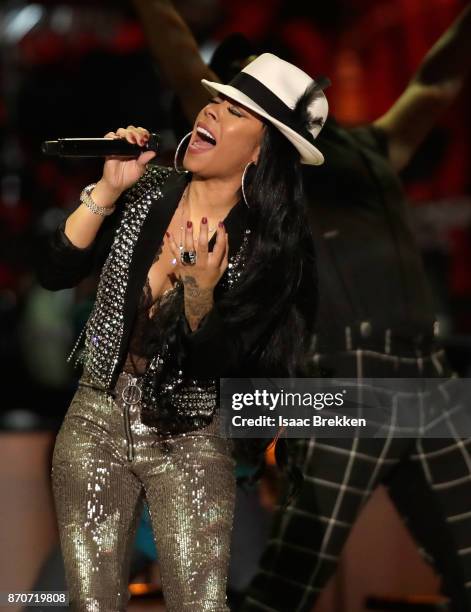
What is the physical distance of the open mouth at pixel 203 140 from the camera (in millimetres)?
2711

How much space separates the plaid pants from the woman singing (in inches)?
23.2

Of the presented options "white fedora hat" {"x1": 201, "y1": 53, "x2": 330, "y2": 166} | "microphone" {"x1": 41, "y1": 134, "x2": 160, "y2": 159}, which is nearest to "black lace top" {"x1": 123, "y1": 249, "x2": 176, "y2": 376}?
"microphone" {"x1": 41, "y1": 134, "x2": 160, "y2": 159}

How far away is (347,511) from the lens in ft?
11.0

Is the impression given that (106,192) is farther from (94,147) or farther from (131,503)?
(131,503)

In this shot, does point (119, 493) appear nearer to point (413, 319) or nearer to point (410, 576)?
point (413, 319)

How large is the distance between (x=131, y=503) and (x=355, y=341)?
999 mm

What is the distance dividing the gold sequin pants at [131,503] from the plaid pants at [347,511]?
659mm

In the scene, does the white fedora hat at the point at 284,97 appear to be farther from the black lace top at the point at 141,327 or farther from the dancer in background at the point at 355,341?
the dancer in background at the point at 355,341

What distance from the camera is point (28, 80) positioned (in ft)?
36.2

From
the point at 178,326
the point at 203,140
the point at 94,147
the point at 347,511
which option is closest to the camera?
the point at 94,147

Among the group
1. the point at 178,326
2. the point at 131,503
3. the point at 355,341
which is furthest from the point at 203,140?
the point at 355,341

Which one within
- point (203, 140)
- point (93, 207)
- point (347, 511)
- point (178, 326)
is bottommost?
point (347, 511)

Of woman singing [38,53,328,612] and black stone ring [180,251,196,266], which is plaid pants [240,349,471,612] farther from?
black stone ring [180,251,196,266]

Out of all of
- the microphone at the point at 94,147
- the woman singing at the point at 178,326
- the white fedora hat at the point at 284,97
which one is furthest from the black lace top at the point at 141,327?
the white fedora hat at the point at 284,97
